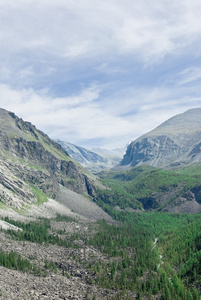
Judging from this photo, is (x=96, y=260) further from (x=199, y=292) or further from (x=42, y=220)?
(x=42, y=220)

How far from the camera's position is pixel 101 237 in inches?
6590

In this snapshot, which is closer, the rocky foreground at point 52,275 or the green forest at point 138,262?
the rocky foreground at point 52,275

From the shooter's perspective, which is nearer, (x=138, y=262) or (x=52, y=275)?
(x=52, y=275)

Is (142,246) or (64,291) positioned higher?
(64,291)

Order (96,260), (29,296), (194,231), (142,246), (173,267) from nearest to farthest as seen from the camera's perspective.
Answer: (29,296) → (96,260) → (173,267) → (142,246) → (194,231)

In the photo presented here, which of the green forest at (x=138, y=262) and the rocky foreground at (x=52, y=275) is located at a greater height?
the rocky foreground at (x=52, y=275)

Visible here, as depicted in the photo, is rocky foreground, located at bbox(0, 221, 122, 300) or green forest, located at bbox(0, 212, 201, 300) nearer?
rocky foreground, located at bbox(0, 221, 122, 300)

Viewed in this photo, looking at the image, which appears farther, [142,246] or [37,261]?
[142,246]

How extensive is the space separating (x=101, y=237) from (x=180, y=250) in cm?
5336

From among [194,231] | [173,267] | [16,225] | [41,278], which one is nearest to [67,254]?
[41,278]

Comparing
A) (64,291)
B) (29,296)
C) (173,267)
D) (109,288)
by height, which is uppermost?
(29,296)

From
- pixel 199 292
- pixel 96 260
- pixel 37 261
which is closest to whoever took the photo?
pixel 199 292

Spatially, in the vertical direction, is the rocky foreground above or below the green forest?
above

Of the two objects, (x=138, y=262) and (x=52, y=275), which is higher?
(x=52, y=275)
